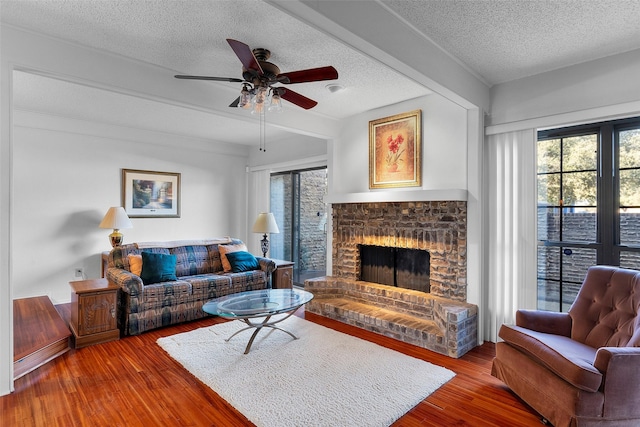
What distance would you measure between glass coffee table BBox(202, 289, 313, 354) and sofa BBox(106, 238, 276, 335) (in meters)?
0.81

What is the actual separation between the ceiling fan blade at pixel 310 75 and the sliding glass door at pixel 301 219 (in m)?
3.04

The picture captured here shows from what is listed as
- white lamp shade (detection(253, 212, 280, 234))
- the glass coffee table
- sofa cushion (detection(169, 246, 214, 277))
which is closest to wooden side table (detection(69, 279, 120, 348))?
the glass coffee table

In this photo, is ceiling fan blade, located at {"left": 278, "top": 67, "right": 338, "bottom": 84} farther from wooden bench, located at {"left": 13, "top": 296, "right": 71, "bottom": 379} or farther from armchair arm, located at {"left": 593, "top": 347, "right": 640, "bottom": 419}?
wooden bench, located at {"left": 13, "top": 296, "right": 71, "bottom": 379}

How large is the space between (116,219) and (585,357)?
17.8 ft

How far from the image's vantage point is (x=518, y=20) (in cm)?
238

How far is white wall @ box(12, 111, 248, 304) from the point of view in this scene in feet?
14.9

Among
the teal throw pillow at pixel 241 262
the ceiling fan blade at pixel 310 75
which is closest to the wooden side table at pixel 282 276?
the teal throw pillow at pixel 241 262

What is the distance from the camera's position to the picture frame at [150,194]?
17.7ft

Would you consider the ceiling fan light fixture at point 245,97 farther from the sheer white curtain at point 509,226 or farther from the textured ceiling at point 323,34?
the sheer white curtain at point 509,226

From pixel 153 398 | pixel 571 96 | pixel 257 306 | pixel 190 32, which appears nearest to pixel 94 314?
pixel 153 398

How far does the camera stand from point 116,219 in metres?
4.87

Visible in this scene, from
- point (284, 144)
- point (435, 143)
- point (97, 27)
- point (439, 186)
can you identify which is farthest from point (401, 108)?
point (97, 27)

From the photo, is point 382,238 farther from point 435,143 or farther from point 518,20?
point 518,20

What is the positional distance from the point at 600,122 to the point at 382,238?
7.89 feet
